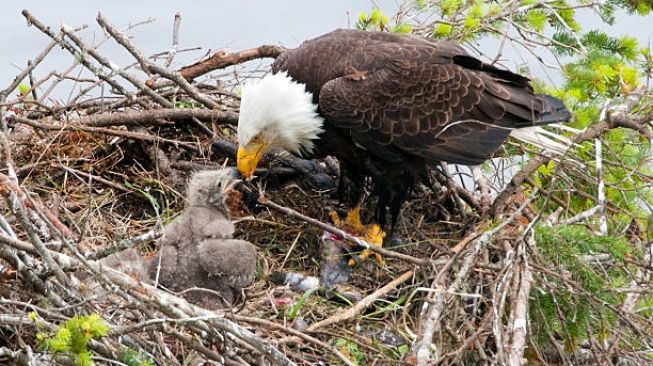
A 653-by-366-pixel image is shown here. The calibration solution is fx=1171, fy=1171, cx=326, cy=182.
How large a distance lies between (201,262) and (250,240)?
71cm

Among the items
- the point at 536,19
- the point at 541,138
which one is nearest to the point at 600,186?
the point at 541,138

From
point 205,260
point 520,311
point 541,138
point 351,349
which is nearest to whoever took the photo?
point 520,311

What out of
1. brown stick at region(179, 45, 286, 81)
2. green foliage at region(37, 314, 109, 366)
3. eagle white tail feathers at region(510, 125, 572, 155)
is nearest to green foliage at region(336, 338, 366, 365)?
green foliage at region(37, 314, 109, 366)

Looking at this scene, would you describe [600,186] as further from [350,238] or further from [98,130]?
[98,130]

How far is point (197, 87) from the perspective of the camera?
661cm

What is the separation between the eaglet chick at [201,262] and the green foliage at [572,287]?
1271 millimetres

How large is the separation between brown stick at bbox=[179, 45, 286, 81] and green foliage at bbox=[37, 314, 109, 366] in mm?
3050

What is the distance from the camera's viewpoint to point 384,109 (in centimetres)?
565

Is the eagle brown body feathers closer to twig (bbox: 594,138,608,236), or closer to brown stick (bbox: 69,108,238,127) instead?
brown stick (bbox: 69,108,238,127)

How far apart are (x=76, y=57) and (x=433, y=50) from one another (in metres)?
1.82

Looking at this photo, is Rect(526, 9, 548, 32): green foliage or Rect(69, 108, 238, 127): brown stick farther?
Rect(526, 9, 548, 32): green foliage

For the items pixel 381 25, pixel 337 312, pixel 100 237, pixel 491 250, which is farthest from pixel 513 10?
pixel 100 237

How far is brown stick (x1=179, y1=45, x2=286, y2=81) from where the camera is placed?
21.7 feet

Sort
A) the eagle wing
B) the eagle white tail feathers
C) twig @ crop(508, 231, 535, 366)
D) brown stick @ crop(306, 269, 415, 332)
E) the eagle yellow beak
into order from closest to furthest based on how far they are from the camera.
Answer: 1. twig @ crop(508, 231, 535, 366)
2. brown stick @ crop(306, 269, 415, 332)
3. the eagle wing
4. the eagle yellow beak
5. the eagle white tail feathers
